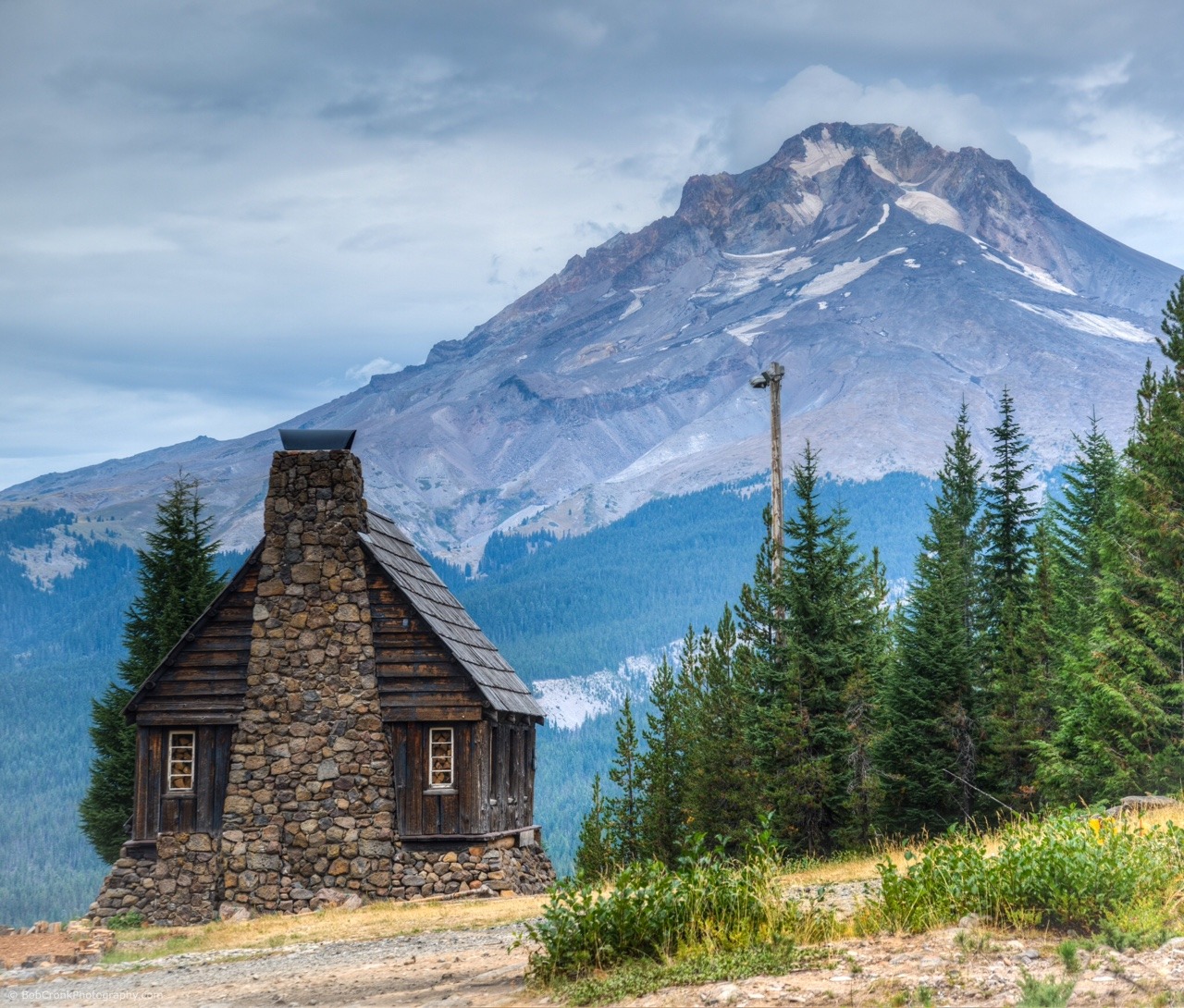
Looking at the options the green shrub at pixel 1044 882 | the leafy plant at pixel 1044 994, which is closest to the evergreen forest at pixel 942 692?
the green shrub at pixel 1044 882

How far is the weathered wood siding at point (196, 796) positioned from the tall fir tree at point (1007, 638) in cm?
1502

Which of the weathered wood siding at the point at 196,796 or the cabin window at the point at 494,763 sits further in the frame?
the cabin window at the point at 494,763

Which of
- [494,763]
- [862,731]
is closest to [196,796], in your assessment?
[494,763]

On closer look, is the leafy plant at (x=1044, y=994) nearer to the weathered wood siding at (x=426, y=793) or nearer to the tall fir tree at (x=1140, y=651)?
the tall fir tree at (x=1140, y=651)

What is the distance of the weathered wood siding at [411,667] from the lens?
2986 cm

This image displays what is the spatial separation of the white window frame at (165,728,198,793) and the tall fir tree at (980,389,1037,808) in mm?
15591

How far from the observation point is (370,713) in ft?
97.2

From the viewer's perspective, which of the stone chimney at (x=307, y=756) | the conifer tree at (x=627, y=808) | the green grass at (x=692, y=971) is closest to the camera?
the green grass at (x=692, y=971)

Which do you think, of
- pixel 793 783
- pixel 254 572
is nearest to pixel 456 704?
pixel 254 572

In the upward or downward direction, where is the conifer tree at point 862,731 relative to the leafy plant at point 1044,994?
upward

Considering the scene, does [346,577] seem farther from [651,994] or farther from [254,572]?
[651,994]

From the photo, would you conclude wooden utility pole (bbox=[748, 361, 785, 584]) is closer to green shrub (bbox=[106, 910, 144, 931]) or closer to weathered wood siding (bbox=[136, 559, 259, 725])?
weathered wood siding (bbox=[136, 559, 259, 725])

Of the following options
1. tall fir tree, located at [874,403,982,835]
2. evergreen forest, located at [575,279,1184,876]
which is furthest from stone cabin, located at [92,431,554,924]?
tall fir tree, located at [874,403,982,835]

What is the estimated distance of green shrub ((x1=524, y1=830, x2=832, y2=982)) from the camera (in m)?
12.8
